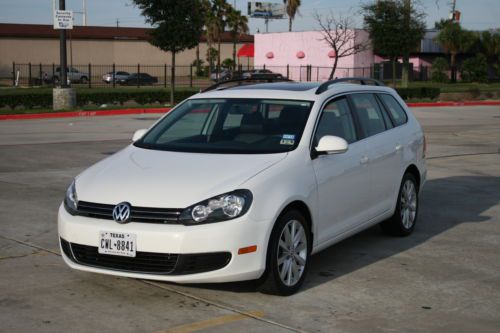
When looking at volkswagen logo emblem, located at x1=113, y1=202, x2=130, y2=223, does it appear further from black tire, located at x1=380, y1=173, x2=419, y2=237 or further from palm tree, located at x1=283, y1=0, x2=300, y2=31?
palm tree, located at x1=283, y1=0, x2=300, y2=31

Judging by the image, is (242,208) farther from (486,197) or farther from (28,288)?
(486,197)

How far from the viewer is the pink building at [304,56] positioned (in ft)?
192

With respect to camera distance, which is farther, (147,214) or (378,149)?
(378,149)

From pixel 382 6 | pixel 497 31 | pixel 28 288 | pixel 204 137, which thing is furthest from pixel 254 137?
pixel 497 31

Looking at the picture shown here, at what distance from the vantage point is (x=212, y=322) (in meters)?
5.41

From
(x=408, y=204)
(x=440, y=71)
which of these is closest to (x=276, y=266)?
(x=408, y=204)

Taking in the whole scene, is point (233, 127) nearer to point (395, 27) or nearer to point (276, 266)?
point (276, 266)

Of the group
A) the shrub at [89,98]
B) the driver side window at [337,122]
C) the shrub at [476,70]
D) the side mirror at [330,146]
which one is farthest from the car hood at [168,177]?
the shrub at [476,70]

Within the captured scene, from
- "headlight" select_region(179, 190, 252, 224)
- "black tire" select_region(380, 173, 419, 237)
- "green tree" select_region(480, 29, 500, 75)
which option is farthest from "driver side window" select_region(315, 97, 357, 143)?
"green tree" select_region(480, 29, 500, 75)

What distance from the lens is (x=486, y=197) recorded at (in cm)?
1074

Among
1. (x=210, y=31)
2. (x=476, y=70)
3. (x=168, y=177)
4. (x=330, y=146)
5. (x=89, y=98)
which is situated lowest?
(x=89, y=98)

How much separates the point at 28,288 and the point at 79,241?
770mm

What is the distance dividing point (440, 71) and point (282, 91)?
56734mm

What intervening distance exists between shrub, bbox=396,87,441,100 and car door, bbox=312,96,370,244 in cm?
3075
